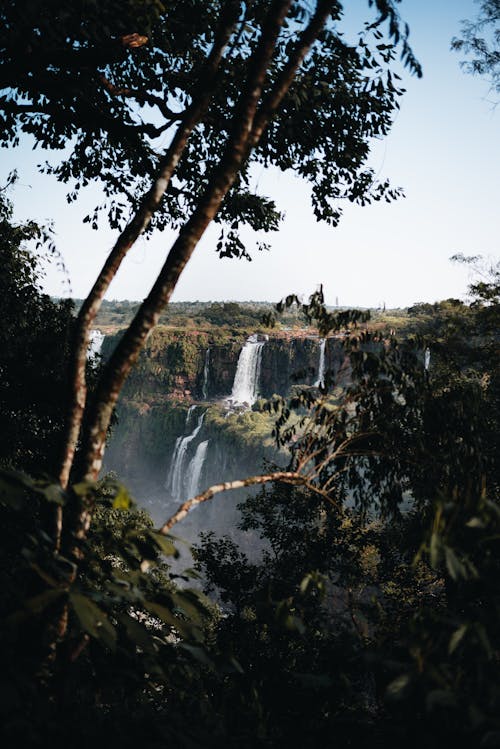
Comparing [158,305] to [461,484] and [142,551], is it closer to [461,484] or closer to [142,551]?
[142,551]

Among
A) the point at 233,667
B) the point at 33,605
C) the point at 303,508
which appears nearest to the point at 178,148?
the point at 33,605

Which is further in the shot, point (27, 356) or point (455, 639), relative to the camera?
point (27, 356)

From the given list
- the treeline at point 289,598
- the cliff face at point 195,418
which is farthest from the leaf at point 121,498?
the cliff face at point 195,418

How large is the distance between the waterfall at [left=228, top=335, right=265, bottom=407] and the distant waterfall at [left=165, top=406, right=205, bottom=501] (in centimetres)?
540

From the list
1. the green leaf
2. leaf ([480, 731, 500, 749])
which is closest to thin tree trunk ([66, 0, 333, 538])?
the green leaf

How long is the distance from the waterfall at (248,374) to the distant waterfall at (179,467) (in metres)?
5.40

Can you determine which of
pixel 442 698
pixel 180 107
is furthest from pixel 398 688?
pixel 180 107

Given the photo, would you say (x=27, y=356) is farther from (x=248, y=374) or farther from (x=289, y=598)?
(x=248, y=374)

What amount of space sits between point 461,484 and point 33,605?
11.5ft

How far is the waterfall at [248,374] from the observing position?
4659 cm

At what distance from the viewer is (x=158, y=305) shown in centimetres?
232

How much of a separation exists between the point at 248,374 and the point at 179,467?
12769 mm

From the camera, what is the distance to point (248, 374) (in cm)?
4778

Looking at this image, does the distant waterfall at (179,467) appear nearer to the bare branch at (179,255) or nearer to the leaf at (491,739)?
the bare branch at (179,255)
